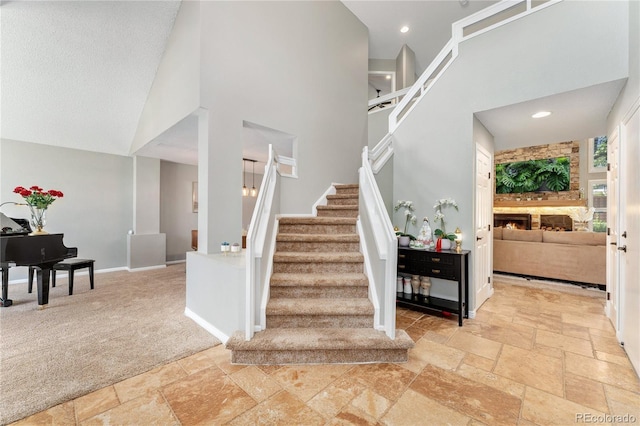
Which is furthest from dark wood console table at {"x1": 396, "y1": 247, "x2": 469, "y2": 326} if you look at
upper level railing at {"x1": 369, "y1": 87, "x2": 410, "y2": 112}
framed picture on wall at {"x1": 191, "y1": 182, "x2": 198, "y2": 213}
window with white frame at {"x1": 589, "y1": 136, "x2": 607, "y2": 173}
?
window with white frame at {"x1": 589, "y1": 136, "x2": 607, "y2": 173}

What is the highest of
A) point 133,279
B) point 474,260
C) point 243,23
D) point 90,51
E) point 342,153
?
point 243,23

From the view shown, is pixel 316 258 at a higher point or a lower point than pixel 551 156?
lower

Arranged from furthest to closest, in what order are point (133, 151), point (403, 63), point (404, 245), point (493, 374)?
point (403, 63), point (133, 151), point (404, 245), point (493, 374)

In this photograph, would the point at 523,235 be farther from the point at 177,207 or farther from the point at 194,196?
the point at 177,207

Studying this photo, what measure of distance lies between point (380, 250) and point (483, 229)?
230cm

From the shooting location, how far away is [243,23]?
367 cm

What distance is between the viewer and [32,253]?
3.32 m

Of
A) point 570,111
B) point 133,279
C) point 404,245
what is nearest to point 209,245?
point 404,245

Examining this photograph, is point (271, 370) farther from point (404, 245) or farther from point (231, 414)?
point (404, 245)

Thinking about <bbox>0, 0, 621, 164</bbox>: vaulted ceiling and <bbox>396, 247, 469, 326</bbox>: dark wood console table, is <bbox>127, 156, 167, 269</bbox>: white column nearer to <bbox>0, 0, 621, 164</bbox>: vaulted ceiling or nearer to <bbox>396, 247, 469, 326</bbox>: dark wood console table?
<bbox>0, 0, 621, 164</bbox>: vaulted ceiling

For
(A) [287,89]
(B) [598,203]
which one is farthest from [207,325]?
(B) [598,203]

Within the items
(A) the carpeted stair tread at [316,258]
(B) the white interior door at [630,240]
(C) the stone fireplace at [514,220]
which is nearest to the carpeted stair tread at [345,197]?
(A) the carpeted stair tread at [316,258]

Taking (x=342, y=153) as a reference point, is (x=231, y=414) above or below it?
below

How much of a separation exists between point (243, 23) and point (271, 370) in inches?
168
